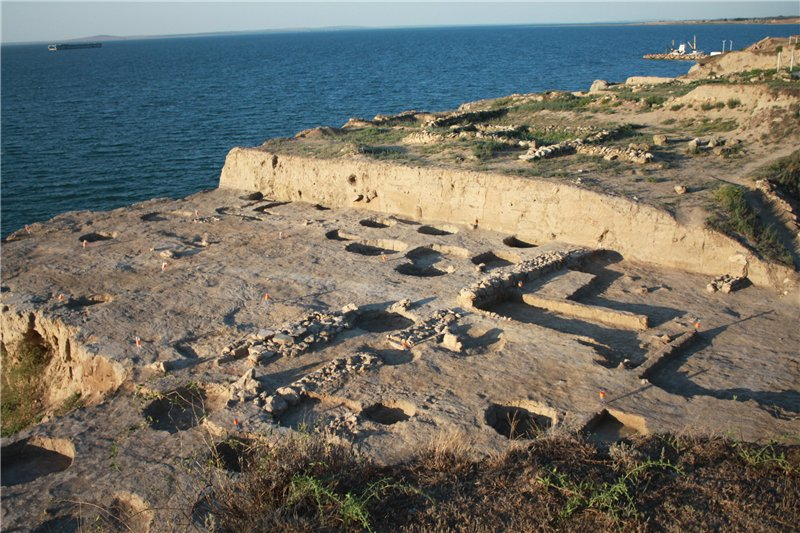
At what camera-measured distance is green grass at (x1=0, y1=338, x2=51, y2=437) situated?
11.5 meters

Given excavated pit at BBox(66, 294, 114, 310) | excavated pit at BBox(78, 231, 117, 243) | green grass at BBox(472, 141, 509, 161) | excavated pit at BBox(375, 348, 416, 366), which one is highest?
green grass at BBox(472, 141, 509, 161)

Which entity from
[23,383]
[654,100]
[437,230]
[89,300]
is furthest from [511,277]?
[654,100]

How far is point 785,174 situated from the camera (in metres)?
16.4

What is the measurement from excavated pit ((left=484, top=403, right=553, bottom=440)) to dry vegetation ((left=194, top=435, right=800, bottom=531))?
50.3 inches

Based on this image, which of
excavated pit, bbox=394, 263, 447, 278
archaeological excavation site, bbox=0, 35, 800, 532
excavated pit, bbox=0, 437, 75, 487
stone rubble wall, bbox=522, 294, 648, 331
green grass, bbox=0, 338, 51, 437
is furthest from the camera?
excavated pit, bbox=394, 263, 447, 278

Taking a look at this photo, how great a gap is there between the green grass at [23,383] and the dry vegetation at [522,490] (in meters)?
5.96

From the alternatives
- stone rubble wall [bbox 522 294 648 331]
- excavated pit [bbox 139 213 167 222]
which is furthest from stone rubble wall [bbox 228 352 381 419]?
excavated pit [bbox 139 213 167 222]

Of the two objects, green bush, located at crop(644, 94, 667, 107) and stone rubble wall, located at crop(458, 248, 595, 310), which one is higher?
green bush, located at crop(644, 94, 667, 107)

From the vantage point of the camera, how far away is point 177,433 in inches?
346

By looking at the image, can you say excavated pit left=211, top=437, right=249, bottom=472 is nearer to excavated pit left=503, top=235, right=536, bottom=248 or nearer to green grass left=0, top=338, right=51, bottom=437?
green grass left=0, top=338, right=51, bottom=437

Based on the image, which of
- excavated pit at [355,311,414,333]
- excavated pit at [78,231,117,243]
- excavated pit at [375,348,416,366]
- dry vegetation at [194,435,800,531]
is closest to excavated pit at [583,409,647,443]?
dry vegetation at [194,435,800,531]

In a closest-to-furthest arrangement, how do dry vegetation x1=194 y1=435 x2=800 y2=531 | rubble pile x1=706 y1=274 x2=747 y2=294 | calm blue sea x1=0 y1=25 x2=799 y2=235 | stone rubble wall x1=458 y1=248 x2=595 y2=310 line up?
dry vegetation x1=194 y1=435 x2=800 y2=531
stone rubble wall x1=458 y1=248 x2=595 y2=310
rubble pile x1=706 y1=274 x2=747 y2=294
calm blue sea x1=0 y1=25 x2=799 y2=235

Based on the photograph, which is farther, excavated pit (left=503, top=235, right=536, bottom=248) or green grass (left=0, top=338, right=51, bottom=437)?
excavated pit (left=503, top=235, right=536, bottom=248)

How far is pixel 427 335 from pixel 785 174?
10.8 meters
